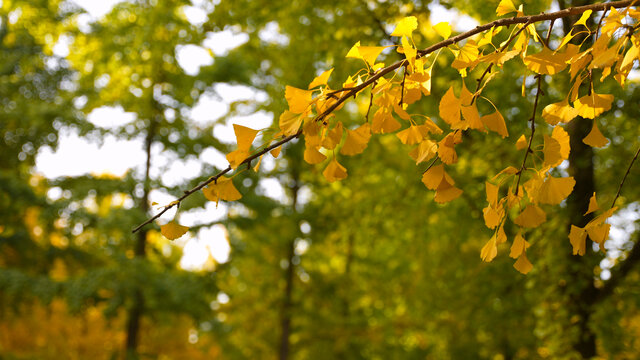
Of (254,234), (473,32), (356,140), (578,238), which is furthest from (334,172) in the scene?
(254,234)

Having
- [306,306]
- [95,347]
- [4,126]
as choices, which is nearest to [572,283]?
[306,306]

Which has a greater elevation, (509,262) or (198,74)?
(198,74)

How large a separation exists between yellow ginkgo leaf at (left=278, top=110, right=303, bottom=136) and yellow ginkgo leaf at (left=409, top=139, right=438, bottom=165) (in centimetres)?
23

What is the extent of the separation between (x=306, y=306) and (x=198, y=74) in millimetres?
3462

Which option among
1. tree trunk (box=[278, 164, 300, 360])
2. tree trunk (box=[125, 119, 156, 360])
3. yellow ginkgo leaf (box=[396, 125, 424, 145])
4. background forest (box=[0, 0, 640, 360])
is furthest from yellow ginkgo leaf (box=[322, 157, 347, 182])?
tree trunk (box=[125, 119, 156, 360])

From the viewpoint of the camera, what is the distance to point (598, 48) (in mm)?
1052

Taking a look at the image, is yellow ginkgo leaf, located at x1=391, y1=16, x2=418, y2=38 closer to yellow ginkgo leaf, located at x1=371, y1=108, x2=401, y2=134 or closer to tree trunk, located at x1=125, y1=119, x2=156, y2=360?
yellow ginkgo leaf, located at x1=371, y1=108, x2=401, y2=134

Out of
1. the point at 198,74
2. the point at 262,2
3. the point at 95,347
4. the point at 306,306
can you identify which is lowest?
the point at 95,347

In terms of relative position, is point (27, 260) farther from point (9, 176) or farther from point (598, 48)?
point (598, 48)

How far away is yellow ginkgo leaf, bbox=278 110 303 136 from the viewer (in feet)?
3.66

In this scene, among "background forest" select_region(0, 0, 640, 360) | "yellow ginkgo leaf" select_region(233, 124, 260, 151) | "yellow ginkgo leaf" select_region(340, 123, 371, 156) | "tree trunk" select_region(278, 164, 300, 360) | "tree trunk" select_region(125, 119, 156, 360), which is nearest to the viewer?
"yellow ginkgo leaf" select_region(233, 124, 260, 151)

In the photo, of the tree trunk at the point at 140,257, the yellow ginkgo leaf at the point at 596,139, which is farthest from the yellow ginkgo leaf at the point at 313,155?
the tree trunk at the point at 140,257

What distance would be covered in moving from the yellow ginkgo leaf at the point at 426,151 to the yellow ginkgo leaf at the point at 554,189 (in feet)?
0.71

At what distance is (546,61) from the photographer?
106 cm
